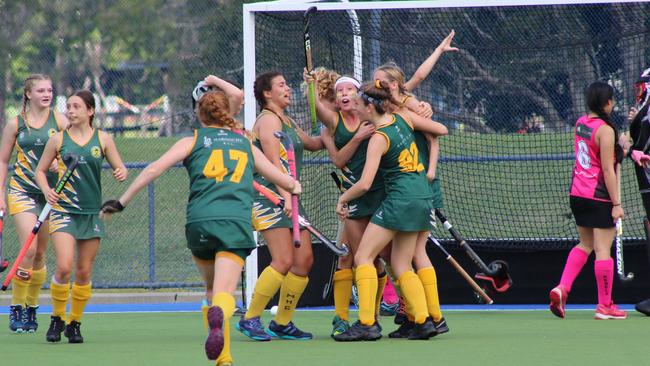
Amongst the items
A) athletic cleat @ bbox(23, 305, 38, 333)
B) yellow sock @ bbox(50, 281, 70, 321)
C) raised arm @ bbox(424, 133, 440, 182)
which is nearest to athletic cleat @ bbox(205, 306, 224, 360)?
yellow sock @ bbox(50, 281, 70, 321)

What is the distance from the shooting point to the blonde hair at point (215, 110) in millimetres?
6582

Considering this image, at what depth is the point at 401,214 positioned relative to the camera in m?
7.55

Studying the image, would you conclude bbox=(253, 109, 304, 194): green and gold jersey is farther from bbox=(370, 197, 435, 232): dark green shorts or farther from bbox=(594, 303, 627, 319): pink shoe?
bbox=(594, 303, 627, 319): pink shoe

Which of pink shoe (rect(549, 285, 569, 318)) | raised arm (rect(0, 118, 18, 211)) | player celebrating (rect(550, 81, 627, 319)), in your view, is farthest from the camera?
pink shoe (rect(549, 285, 569, 318))

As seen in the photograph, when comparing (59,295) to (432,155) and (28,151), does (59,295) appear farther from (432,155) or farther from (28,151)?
(432,155)

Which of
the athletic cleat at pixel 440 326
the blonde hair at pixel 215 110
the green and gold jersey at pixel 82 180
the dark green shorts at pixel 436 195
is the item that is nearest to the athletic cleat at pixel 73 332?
the green and gold jersey at pixel 82 180

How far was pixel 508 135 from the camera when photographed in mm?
12953

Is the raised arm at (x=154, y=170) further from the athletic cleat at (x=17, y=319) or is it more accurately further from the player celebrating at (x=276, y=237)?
the athletic cleat at (x=17, y=319)

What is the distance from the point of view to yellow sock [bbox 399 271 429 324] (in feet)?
25.2

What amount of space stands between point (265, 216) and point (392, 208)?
0.85 meters

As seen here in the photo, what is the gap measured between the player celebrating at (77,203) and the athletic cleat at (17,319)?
0.95m

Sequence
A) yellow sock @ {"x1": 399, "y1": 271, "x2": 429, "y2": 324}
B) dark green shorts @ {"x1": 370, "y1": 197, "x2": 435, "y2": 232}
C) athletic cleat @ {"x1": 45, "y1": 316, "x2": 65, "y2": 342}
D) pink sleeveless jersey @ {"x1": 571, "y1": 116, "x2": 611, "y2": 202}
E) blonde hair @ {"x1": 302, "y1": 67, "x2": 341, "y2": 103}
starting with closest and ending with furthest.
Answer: dark green shorts @ {"x1": 370, "y1": 197, "x2": 435, "y2": 232}, yellow sock @ {"x1": 399, "y1": 271, "x2": 429, "y2": 324}, athletic cleat @ {"x1": 45, "y1": 316, "x2": 65, "y2": 342}, blonde hair @ {"x1": 302, "y1": 67, "x2": 341, "y2": 103}, pink sleeveless jersey @ {"x1": 571, "y1": 116, "x2": 611, "y2": 202}

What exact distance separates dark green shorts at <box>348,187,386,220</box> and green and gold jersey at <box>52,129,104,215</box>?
168cm

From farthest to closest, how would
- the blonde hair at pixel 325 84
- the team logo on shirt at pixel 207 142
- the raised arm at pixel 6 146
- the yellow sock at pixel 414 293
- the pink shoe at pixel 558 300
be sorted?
the pink shoe at pixel 558 300
the raised arm at pixel 6 146
the blonde hair at pixel 325 84
the yellow sock at pixel 414 293
the team logo on shirt at pixel 207 142
